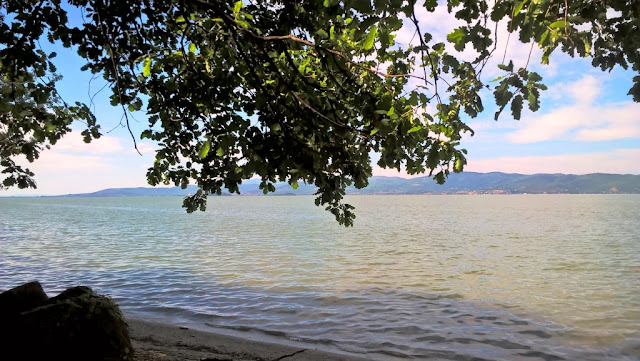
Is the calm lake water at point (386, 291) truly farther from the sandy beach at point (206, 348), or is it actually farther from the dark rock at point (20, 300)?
the dark rock at point (20, 300)

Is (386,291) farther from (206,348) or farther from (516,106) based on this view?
(516,106)

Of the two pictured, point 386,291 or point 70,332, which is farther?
Result: point 386,291

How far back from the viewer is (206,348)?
9.33 meters

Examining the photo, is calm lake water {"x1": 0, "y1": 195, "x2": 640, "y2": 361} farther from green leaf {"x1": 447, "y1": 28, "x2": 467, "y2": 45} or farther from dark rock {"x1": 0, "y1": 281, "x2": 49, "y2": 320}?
green leaf {"x1": 447, "y1": 28, "x2": 467, "y2": 45}

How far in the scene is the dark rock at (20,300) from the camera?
276 inches

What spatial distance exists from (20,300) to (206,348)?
3.82 m

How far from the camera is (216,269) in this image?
2172 cm

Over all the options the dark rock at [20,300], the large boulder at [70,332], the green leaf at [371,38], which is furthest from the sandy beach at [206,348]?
the green leaf at [371,38]

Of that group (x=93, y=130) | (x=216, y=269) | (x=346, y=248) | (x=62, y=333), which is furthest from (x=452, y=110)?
(x=346, y=248)

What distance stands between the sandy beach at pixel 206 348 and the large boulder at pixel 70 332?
1039mm

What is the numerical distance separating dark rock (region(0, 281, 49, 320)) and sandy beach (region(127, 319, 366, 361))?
2.05m

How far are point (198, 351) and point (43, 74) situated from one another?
20.6ft

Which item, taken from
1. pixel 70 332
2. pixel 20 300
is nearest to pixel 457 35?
pixel 70 332

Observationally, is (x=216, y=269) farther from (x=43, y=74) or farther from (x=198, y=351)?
(x=43, y=74)
